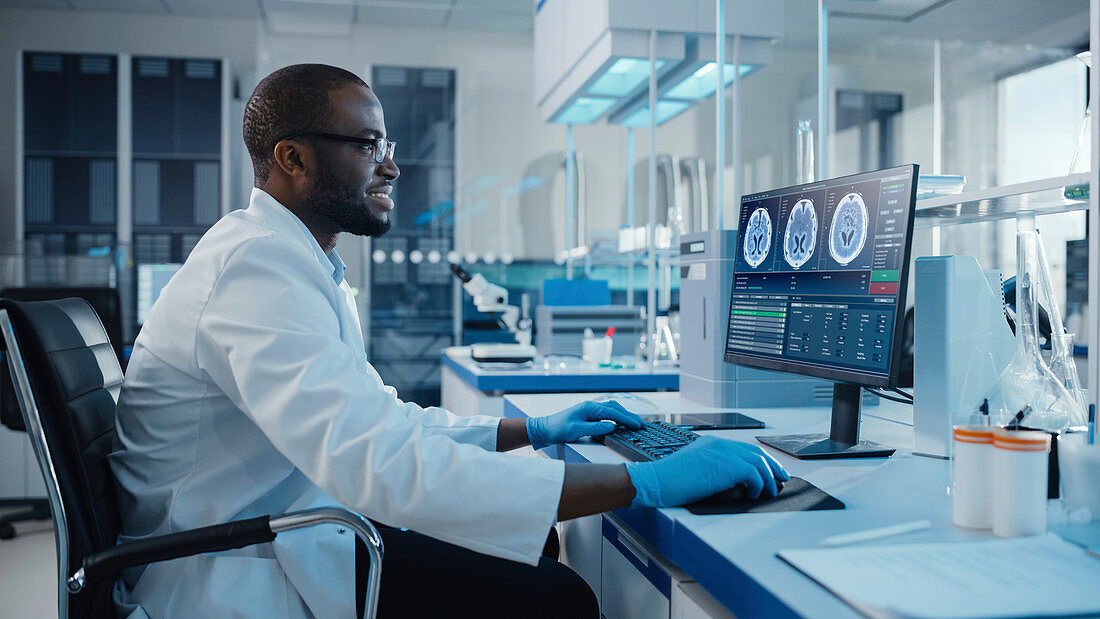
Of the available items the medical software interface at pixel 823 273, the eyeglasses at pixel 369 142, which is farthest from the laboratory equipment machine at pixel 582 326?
the eyeglasses at pixel 369 142

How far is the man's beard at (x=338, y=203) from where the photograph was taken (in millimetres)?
1231

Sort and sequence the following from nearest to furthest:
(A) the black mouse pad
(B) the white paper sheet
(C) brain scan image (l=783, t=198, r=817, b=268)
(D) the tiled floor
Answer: (B) the white paper sheet → (A) the black mouse pad → (C) brain scan image (l=783, t=198, r=817, b=268) → (D) the tiled floor

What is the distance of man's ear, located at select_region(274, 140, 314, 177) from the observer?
3.97ft

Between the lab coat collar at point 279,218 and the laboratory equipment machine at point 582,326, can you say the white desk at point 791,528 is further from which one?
the laboratory equipment machine at point 582,326

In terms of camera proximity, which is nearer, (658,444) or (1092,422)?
(1092,422)

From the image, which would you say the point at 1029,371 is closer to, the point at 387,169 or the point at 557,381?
the point at 387,169

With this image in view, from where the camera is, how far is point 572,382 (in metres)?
2.42

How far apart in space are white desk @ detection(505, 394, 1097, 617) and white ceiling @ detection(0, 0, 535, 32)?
396 cm

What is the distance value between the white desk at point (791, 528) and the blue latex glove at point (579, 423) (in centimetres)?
4

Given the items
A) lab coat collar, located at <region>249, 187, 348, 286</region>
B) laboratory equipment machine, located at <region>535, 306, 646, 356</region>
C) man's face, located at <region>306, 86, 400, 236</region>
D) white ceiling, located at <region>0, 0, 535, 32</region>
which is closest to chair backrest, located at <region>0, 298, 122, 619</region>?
lab coat collar, located at <region>249, 187, 348, 286</region>

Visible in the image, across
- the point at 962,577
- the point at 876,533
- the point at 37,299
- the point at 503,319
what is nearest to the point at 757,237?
the point at 876,533

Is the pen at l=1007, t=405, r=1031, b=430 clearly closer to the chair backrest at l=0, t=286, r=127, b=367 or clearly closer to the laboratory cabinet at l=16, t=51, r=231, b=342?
the chair backrest at l=0, t=286, r=127, b=367

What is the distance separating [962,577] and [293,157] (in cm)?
103

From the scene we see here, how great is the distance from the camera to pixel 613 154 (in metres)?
5.14
